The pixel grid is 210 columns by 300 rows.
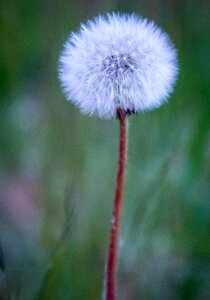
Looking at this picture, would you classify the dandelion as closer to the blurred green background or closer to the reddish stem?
the reddish stem

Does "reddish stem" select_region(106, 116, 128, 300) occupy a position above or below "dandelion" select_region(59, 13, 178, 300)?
below

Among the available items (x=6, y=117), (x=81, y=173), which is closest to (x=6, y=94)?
(x=6, y=117)

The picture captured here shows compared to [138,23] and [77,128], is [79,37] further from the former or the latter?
[77,128]

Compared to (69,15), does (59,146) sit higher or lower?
lower

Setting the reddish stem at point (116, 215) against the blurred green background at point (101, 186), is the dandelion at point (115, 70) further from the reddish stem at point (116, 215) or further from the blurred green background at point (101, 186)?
the blurred green background at point (101, 186)

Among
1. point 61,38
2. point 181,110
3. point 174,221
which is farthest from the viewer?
point 61,38

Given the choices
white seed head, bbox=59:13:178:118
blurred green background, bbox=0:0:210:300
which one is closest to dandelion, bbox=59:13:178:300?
white seed head, bbox=59:13:178:118

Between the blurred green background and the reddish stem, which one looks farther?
the blurred green background
